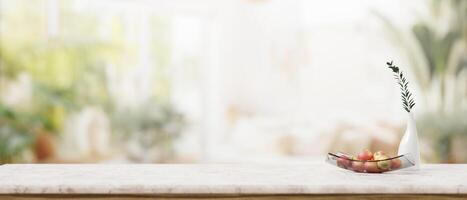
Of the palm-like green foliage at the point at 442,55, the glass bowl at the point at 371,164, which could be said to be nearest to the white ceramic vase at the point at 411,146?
the glass bowl at the point at 371,164

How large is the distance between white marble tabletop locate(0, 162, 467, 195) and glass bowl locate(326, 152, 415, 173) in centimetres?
3

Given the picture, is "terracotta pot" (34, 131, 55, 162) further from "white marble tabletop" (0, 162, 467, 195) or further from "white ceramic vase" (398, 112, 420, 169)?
"white ceramic vase" (398, 112, 420, 169)

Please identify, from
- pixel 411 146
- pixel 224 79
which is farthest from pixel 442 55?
pixel 411 146

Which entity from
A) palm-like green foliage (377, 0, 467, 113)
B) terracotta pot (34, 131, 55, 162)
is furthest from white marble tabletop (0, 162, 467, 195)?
terracotta pot (34, 131, 55, 162)

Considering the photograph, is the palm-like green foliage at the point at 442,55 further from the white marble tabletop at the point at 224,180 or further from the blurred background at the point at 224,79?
the white marble tabletop at the point at 224,180

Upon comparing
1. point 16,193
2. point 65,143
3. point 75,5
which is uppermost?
point 75,5

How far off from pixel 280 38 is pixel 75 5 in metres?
2.14

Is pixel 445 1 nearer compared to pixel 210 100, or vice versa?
pixel 445 1

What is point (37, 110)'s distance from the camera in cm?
714

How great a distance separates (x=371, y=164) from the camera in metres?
2.39

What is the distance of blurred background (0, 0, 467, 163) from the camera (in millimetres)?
7070

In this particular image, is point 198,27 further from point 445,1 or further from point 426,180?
point 426,180

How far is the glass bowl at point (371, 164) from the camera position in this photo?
2.39m

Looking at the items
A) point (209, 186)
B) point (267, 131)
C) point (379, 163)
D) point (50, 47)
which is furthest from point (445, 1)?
point (209, 186)
